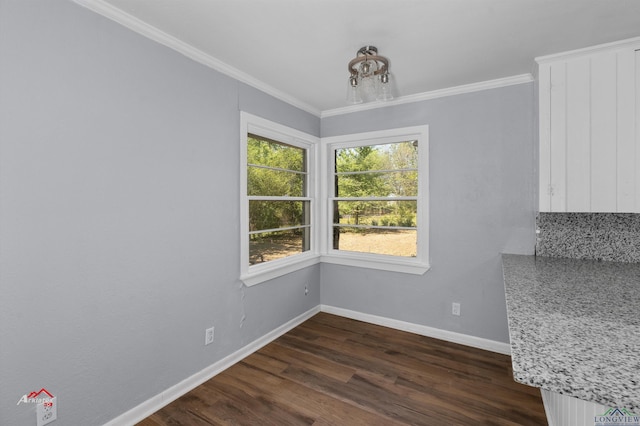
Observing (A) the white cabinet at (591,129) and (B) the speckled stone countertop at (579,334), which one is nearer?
(B) the speckled stone countertop at (579,334)

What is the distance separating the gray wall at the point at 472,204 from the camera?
2650 millimetres

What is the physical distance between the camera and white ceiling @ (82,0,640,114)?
1.69 m

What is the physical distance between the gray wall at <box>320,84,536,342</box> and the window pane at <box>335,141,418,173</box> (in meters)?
0.23

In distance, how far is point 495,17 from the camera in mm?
1794

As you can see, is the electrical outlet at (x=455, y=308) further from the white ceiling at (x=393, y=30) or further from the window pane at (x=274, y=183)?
the white ceiling at (x=393, y=30)

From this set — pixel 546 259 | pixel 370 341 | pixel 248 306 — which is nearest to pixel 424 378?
pixel 370 341

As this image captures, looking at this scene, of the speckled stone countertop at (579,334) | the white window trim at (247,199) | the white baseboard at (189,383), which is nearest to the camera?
the speckled stone countertop at (579,334)

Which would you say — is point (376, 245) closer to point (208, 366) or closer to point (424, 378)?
point (424, 378)

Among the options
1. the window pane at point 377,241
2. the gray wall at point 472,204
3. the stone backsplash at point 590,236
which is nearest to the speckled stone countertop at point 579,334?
the stone backsplash at point 590,236

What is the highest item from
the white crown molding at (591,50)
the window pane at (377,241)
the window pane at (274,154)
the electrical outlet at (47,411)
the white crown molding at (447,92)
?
the white crown molding at (447,92)

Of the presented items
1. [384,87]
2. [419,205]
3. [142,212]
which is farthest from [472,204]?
[142,212]

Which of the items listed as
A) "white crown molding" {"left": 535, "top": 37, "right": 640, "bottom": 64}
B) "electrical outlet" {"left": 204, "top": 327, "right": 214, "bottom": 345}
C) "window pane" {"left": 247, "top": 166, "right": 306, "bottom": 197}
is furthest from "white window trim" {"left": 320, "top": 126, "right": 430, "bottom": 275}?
"electrical outlet" {"left": 204, "top": 327, "right": 214, "bottom": 345}

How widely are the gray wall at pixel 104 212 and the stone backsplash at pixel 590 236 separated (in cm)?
269

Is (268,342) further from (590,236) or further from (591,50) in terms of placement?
(591,50)
